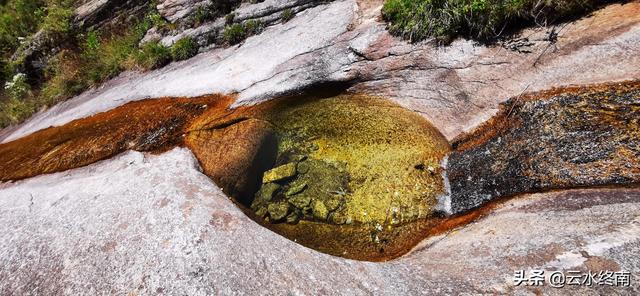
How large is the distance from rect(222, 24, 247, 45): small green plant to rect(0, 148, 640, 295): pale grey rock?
554cm

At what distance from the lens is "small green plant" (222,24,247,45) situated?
9664 millimetres

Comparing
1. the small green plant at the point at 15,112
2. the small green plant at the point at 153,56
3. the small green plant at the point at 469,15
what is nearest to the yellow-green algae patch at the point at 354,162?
the small green plant at the point at 469,15

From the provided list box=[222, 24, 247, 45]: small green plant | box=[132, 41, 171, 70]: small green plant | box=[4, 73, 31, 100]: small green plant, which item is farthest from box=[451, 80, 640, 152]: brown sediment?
box=[4, 73, 31, 100]: small green plant

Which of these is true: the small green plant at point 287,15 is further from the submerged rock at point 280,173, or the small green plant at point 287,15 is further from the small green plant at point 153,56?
the submerged rock at point 280,173

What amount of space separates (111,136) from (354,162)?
532 centimetres

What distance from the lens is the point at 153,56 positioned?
10.4 meters

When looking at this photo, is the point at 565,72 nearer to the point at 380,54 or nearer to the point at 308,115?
the point at 380,54

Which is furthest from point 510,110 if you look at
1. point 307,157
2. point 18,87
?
point 18,87

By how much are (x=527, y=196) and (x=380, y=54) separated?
3835 mm

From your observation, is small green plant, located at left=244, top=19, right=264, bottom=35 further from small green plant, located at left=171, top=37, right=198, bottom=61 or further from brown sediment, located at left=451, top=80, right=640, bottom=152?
brown sediment, located at left=451, top=80, right=640, bottom=152

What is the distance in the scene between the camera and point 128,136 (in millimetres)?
7297

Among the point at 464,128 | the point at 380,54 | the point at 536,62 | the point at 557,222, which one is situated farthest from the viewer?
the point at 380,54

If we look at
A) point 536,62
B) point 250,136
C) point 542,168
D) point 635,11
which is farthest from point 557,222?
point 250,136

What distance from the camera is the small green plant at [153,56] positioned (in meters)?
10.2
